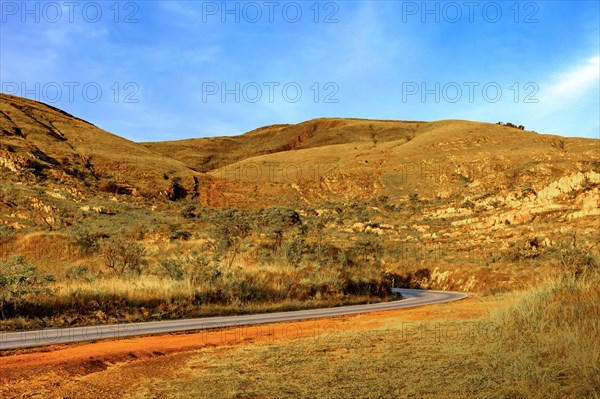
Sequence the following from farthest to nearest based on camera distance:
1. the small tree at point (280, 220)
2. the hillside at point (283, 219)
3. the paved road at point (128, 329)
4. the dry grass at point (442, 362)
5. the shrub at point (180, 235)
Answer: the small tree at point (280, 220) < the shrub at point (180, 235) < the hillside at point (283, 219) < the paved road at point (128, 329) < the dry grass at point (442, 362)

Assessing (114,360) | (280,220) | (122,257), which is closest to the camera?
(114,360)

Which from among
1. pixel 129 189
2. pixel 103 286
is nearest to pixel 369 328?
pixel 103 286

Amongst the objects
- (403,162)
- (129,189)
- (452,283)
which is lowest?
(452,283)

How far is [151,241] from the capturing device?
36125 mm

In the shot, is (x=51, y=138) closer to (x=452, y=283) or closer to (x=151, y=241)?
(x=151, y=241)

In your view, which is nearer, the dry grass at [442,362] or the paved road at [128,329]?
the dry grass at [442,362]

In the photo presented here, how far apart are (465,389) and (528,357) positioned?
5.52 ft

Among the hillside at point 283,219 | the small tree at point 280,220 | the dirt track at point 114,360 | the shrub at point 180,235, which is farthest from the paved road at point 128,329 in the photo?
the small tree at point 280,220

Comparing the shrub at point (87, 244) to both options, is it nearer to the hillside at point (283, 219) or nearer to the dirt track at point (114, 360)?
the hillside at point (283, 219)

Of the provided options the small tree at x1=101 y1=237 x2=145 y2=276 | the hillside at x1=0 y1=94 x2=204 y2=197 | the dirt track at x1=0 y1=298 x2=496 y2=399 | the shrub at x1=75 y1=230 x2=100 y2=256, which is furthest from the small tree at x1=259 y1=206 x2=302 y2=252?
the dirt track at x1=0 y1=298 x2=496 y2=399

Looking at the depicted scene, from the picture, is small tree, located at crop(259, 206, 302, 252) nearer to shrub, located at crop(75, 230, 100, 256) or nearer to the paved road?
shrub, located at crop(75, 230, 100, 256)

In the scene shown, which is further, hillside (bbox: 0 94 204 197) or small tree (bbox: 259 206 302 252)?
hillside (bbox: 0 94 204 197)

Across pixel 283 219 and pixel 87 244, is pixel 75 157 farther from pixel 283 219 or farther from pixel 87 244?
pixel 87 244

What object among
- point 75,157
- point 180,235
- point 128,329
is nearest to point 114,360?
point 128,329
